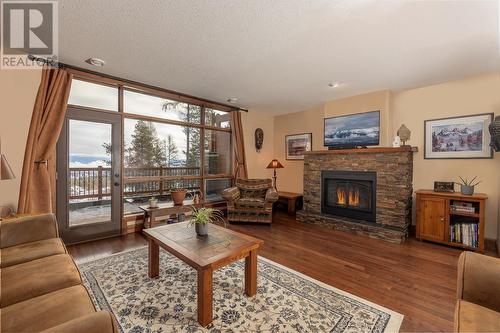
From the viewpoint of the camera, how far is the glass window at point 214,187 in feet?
16.6

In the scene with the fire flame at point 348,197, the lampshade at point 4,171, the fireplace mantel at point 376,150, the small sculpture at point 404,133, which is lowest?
the fire flame at point 348,197

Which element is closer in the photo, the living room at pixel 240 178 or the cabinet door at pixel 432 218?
the living room at pixel 240 178

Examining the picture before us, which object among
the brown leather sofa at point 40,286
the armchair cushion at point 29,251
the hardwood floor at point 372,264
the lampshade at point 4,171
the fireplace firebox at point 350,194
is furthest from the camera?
the fireplace firebox at point 350,194

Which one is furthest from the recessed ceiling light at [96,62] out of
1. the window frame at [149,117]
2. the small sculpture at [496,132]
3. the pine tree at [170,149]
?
the small sculpture at [496,132]

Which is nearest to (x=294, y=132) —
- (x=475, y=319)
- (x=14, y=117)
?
(x=475, y=319)

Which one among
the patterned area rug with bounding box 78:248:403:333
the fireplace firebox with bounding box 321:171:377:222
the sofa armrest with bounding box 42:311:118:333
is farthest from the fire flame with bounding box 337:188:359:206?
the sofa armrest with bounding box 42:311:118:333

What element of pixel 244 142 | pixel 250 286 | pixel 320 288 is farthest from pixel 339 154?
pixel 250 286

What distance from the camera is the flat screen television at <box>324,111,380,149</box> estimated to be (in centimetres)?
405

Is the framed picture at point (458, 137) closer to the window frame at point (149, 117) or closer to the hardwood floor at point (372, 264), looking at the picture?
the hardwood floor at point (372, 264)

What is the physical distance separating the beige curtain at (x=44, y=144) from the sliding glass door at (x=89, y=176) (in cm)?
18

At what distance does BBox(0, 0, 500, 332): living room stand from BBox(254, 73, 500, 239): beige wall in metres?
0.02

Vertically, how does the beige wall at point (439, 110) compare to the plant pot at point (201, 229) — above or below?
above

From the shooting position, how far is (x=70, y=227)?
3.21m

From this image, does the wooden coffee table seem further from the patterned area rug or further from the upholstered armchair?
the upholstered armchair
